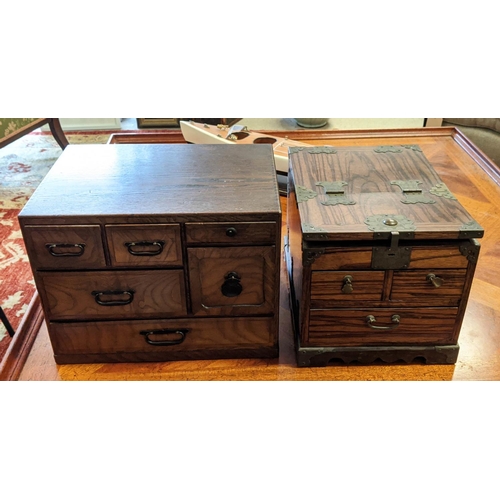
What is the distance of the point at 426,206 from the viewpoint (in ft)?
3.77

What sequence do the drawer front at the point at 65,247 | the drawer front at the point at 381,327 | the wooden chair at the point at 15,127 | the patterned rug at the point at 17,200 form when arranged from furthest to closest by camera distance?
the wooden chair at the point at 15,127 < the patterned rug at the point at 17,200 < the drawer front at the point at 381,327 < the drawer front at the point at 65,247

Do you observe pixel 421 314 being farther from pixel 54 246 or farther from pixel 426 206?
pixel 54 246

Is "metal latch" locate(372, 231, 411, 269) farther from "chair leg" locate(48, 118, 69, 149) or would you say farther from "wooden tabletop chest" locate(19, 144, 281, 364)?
"chair leg" locate(48, 118, 69, 149)

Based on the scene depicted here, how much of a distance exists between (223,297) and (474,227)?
0.56 metres

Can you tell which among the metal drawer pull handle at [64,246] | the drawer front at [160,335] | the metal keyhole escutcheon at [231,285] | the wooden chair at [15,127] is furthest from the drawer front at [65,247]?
the wooden chair at [15,127]

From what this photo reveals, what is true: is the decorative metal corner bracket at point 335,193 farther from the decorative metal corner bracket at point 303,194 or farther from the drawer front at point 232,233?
the drawer front at point 232,233

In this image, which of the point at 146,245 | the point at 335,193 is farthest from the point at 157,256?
the point at 335,193

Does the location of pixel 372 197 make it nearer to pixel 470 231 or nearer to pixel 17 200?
pixel 470 231

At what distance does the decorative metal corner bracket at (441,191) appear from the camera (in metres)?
1.19

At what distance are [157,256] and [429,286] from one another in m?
0.60

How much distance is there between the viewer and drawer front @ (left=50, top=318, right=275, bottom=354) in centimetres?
118

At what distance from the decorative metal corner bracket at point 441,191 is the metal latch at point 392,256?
216mm

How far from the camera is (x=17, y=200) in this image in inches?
105

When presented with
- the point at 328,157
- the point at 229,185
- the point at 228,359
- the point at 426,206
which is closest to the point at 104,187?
the point at 229,185
